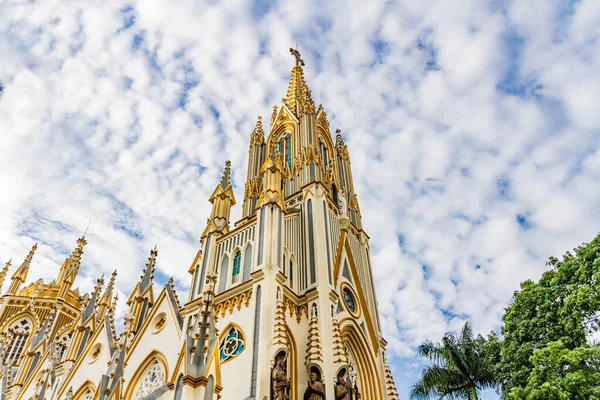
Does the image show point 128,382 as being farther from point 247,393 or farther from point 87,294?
point 87,294

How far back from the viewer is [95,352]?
21.6m

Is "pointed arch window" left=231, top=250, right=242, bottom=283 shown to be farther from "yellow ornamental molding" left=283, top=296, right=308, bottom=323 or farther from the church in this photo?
"yellow ornamental molding" left=283, top=296, right=308, bottom=323

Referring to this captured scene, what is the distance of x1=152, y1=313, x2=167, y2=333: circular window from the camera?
19067mm

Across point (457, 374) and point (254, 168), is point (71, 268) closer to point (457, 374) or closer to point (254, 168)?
point (254, 168)

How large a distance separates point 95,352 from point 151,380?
5.91 m

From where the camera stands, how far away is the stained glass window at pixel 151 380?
55.6 ft

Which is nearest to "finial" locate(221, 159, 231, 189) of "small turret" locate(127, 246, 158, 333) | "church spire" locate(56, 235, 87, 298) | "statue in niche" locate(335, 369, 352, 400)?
"small turret" locate(127, 246, 158, 333)

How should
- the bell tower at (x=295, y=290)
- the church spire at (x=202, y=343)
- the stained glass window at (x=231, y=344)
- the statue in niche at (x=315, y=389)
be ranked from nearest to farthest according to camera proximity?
the church spire at (x=202, y=343) → the statue in niche at (x=315, y=389) → the bell tower at (x=295, y=290) → the stained glass window at (x=231, y=344)

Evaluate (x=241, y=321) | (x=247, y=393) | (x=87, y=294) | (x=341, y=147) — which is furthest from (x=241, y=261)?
(x=87, y=294)

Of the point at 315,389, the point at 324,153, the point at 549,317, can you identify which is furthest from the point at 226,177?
the point at 549,317

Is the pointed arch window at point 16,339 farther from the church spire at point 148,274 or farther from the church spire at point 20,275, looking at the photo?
the church spire at point 148,274

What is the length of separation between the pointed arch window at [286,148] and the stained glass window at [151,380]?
479 inches

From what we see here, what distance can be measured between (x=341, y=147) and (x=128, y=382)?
18.2 m

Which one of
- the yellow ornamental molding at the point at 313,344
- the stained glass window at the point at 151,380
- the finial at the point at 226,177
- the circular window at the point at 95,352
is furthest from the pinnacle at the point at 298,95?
the circular window at the point at 95,352
